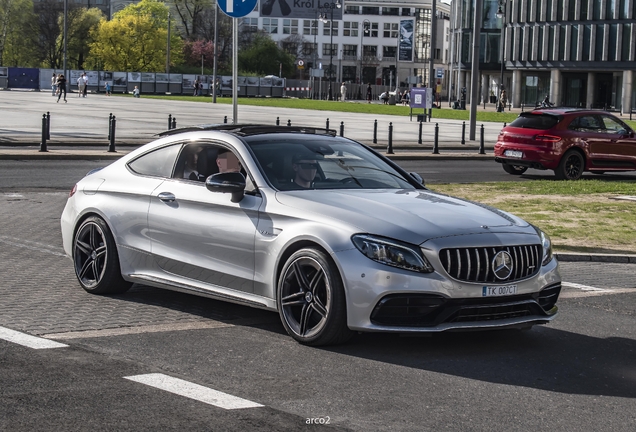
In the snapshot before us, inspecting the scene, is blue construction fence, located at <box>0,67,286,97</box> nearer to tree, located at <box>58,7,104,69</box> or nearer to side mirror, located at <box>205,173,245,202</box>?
tree, located at <box>58,7,104,69</box>

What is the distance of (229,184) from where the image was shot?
752 centimetres

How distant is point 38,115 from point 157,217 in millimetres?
38090

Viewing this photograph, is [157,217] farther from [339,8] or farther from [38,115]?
[339,8]

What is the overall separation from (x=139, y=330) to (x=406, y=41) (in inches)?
3327

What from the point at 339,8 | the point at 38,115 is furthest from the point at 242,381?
the point at 339,8

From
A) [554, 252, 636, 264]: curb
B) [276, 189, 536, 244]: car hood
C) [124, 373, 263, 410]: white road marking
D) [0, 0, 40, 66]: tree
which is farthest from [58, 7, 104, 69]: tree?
[124, 373, 263, 410]: white road marking

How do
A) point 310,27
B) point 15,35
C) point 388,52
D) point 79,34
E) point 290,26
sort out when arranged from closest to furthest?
point 15,35, point 79,34, point 310,27, point 290,26, point 388,52

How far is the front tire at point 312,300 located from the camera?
22.1ft

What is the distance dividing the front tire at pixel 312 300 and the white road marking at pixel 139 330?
0.73m

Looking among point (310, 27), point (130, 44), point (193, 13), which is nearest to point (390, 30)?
point (310, 27)

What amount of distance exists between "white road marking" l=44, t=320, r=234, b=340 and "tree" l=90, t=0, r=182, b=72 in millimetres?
115053

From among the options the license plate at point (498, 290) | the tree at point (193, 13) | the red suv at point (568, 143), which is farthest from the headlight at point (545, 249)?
the tree at point (193, 13)

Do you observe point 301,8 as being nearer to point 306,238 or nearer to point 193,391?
point 306,238

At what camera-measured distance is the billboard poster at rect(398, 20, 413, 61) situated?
281ft
